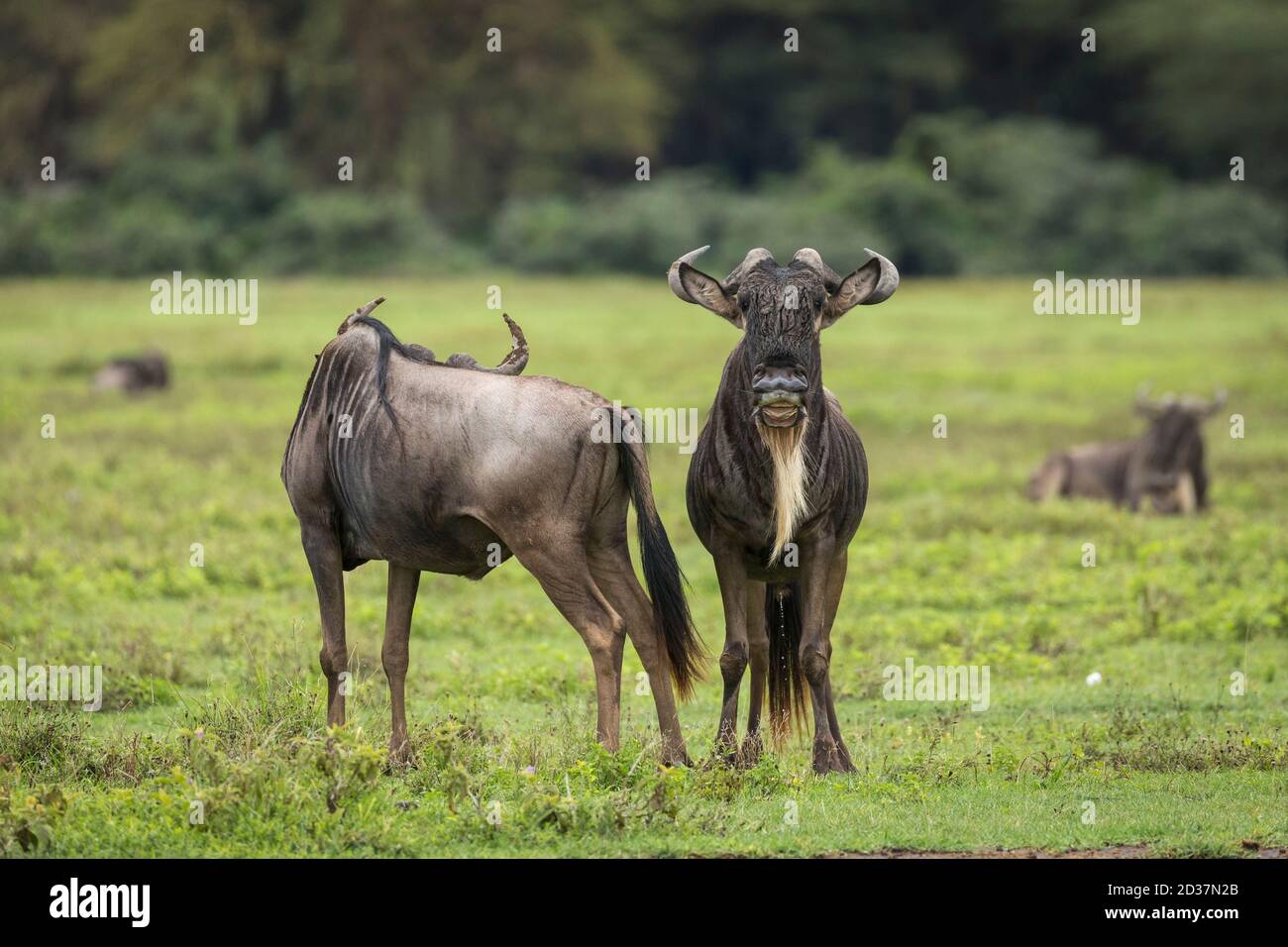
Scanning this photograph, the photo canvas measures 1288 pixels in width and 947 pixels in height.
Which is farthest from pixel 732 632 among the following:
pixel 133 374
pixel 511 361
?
pixel 133 374

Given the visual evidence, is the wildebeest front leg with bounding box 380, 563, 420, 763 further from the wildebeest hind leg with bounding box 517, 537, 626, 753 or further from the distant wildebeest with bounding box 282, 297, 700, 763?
the wildebeest hind leg with bounding box 517, 537, 626, 753

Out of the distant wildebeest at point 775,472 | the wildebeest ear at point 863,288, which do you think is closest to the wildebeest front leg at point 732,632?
the distant wildebeest at point 775,472

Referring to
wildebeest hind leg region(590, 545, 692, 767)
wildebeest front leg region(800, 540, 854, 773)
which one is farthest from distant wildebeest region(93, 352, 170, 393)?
wildebeest front leg region(800, 540, 854, 773)

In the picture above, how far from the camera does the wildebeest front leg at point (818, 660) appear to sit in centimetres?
838

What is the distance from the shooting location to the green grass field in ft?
23.5

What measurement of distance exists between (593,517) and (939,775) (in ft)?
6.40

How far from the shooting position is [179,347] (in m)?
28.9

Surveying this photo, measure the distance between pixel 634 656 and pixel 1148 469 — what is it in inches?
326

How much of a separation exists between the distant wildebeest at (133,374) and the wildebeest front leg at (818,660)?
58.7ft

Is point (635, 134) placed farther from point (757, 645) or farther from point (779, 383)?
point (779, 383)

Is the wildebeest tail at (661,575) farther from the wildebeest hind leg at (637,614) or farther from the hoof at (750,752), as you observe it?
the hoof at (750,752)

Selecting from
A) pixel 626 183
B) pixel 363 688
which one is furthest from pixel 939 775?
pixel 626 183

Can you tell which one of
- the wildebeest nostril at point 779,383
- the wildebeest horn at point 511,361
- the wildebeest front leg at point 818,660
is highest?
the wildebeest horn at point 511,361

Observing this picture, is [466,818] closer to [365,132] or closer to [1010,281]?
[1010,281]
